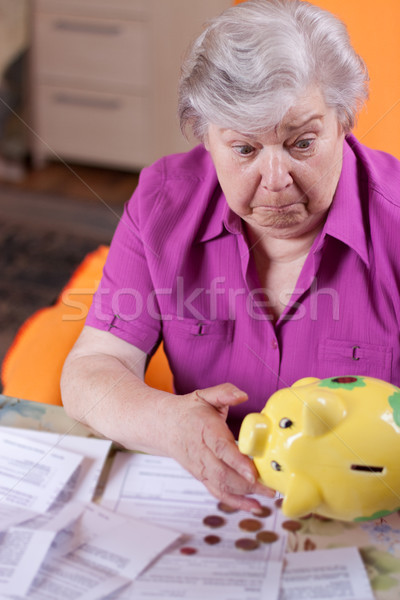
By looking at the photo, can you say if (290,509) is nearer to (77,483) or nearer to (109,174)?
(77,483)

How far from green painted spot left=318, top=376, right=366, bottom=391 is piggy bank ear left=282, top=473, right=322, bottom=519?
0.30ft

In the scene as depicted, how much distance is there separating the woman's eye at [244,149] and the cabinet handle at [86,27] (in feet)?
6.85

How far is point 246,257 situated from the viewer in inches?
40.0

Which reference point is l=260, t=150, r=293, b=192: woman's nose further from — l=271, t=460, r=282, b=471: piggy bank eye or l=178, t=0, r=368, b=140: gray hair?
l=271, t=460, r=282, b=471: piggy bank eye

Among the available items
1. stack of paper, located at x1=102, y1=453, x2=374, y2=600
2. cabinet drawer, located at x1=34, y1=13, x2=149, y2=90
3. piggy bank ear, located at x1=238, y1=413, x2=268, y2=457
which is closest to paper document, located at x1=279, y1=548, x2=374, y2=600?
stack of paper, located at x1=102, y1=453, x2=374, y2=600

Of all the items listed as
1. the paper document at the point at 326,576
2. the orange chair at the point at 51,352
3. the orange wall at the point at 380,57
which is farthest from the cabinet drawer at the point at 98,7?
the paper document at the point at 326,576

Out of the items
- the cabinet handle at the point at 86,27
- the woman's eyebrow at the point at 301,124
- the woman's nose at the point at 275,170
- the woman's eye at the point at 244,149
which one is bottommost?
the woman's nose at the point at 275,170

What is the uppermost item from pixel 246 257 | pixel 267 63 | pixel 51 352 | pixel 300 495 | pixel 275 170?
pixel 267 63

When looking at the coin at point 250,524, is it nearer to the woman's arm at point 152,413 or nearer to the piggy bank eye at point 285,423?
the woman's arm at point 152,413

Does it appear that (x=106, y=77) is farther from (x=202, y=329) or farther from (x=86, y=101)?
(x=202, y=329)

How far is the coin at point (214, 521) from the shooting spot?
0.78m

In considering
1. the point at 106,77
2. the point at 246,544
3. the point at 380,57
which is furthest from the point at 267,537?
the point at 106,77

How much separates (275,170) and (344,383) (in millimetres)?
261

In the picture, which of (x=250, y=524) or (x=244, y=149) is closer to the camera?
(x=250, y=524)
